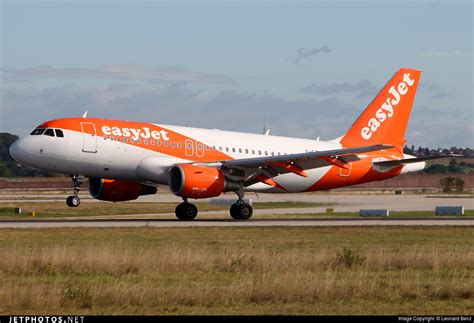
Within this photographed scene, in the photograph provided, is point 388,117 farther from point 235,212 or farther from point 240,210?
point 235,212

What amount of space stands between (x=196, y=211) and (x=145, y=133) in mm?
5135

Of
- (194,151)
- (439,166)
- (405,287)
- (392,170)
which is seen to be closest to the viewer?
(405,287)

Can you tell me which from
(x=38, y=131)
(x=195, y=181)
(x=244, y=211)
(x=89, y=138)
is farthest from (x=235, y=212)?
(x=38, y=131)

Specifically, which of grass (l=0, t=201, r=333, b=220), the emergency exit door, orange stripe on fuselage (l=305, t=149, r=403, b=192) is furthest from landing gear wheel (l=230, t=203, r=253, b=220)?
grass (l=0, t=201, r=333, b=220)

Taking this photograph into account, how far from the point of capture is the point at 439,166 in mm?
178750

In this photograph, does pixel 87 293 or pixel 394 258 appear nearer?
pixel 87 293

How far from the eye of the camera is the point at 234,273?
23984mm

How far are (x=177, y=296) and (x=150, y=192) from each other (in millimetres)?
31878

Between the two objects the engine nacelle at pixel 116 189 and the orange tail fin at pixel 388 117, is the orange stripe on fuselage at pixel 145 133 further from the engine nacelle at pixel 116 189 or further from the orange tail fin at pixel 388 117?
the orange tail fin at pixel 388 117

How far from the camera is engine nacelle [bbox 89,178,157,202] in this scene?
50344 mm

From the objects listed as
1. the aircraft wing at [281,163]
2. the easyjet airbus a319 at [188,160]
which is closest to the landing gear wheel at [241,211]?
the easyjet airbus a319 at [188,160]

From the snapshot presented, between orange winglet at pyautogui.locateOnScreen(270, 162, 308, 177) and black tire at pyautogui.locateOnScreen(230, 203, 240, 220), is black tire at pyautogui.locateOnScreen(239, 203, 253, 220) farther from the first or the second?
orange winglet at pyautogui.locateOnScreen(270, 162, 308, 177)

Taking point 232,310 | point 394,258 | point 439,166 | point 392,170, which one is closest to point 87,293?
point 232,310

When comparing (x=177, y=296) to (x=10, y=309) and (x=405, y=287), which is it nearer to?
(x=10, y=309)
